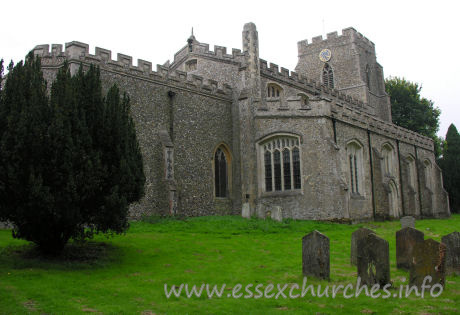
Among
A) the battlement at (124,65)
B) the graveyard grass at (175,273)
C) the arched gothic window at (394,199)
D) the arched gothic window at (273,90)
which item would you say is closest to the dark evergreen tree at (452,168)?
the arched gothic window at (394,199)

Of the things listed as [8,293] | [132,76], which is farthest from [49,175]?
[132,76]

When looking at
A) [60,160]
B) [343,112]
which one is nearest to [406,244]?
[60,160]

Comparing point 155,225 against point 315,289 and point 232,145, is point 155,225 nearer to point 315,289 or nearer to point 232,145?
point 232,145

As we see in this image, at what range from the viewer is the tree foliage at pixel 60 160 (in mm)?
10281

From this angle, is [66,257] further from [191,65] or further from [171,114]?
[191,65]

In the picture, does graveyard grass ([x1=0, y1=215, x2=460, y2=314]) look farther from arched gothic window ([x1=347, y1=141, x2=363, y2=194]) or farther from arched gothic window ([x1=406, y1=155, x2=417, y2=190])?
arched gothic window ([x1=406, y1=155, x2=417, y2=190])

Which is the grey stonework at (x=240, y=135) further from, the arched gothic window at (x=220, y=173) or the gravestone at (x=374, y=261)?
the gravestone at (x=374, y=261)

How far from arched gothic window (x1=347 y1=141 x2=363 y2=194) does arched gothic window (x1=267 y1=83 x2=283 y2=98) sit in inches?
234

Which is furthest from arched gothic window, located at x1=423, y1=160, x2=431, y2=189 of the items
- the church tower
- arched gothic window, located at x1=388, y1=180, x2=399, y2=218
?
the church tower

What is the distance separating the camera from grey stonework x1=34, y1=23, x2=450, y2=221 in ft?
68.4

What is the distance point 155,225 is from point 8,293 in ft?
31.4

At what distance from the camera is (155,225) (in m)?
17.6

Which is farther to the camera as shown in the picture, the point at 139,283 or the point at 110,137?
the point at 110,137

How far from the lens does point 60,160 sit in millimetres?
10531
